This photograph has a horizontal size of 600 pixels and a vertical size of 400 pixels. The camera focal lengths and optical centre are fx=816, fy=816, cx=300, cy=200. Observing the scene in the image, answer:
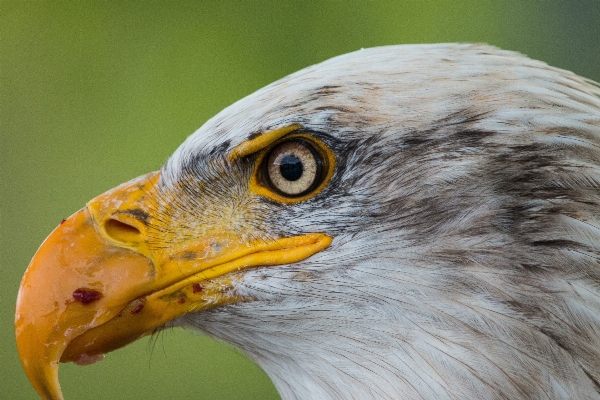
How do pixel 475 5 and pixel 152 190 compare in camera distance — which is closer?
pixel 152 190

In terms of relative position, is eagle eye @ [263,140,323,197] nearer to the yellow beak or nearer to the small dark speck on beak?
the yellow beak

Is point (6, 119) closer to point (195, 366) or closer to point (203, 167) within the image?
point (195, 366)

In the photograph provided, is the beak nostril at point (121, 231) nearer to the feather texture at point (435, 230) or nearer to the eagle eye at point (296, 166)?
the feather texture at point (435, 230)

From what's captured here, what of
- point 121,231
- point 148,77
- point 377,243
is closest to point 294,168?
point 377,243

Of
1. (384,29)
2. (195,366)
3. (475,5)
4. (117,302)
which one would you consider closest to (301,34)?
(384,29)

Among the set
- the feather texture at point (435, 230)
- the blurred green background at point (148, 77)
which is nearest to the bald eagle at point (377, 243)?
the feather texture at point (435, 230)

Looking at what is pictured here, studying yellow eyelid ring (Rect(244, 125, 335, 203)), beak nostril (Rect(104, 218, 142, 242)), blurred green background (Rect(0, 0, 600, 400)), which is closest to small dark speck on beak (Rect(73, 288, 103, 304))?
beak nostril (Rect(104, 218, 142, 242))

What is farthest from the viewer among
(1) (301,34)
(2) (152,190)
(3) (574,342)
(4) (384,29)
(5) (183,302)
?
(1) (301,34)
